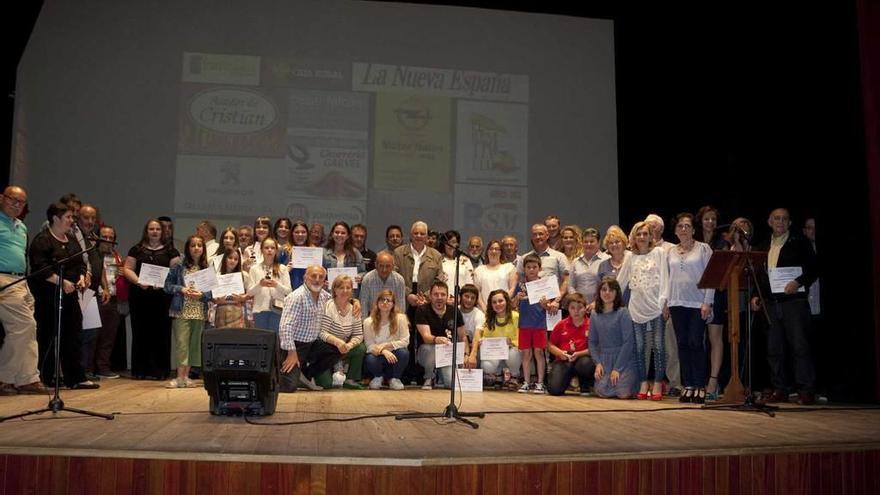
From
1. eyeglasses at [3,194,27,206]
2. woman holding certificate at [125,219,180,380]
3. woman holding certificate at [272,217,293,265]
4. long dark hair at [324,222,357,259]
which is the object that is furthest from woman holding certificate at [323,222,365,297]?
eyeglasses at [3,194,27,206]

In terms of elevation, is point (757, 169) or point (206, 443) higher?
point (757, 169)

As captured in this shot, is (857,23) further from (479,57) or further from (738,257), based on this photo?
(479,57)

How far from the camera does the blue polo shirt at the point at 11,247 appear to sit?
18.0 ft

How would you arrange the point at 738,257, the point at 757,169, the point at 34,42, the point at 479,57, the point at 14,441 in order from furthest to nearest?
the point at 479,57 → the point at 34,42 → the point at 757,169 → the point at 738,257 → the point at 14,441

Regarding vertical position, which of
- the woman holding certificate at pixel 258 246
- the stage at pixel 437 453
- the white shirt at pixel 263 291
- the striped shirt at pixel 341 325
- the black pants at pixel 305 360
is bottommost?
the stage at pixel 437 453

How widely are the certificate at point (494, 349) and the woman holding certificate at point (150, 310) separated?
9.31ft

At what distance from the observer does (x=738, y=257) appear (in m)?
5.47

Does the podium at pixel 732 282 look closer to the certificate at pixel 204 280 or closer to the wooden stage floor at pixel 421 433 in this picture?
the wooden stage floor at pixel 421 433

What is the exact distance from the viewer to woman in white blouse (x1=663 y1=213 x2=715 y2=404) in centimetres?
590

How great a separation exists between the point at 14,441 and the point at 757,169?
6475 millimetres

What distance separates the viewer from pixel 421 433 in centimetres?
383

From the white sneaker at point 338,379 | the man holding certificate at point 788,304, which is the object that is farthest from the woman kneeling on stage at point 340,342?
the man holding certificate at point 788,304

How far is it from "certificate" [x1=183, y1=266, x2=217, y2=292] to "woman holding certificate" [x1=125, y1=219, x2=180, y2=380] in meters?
0.53

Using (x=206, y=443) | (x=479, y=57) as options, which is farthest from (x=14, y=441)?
(x=479, y=57)
